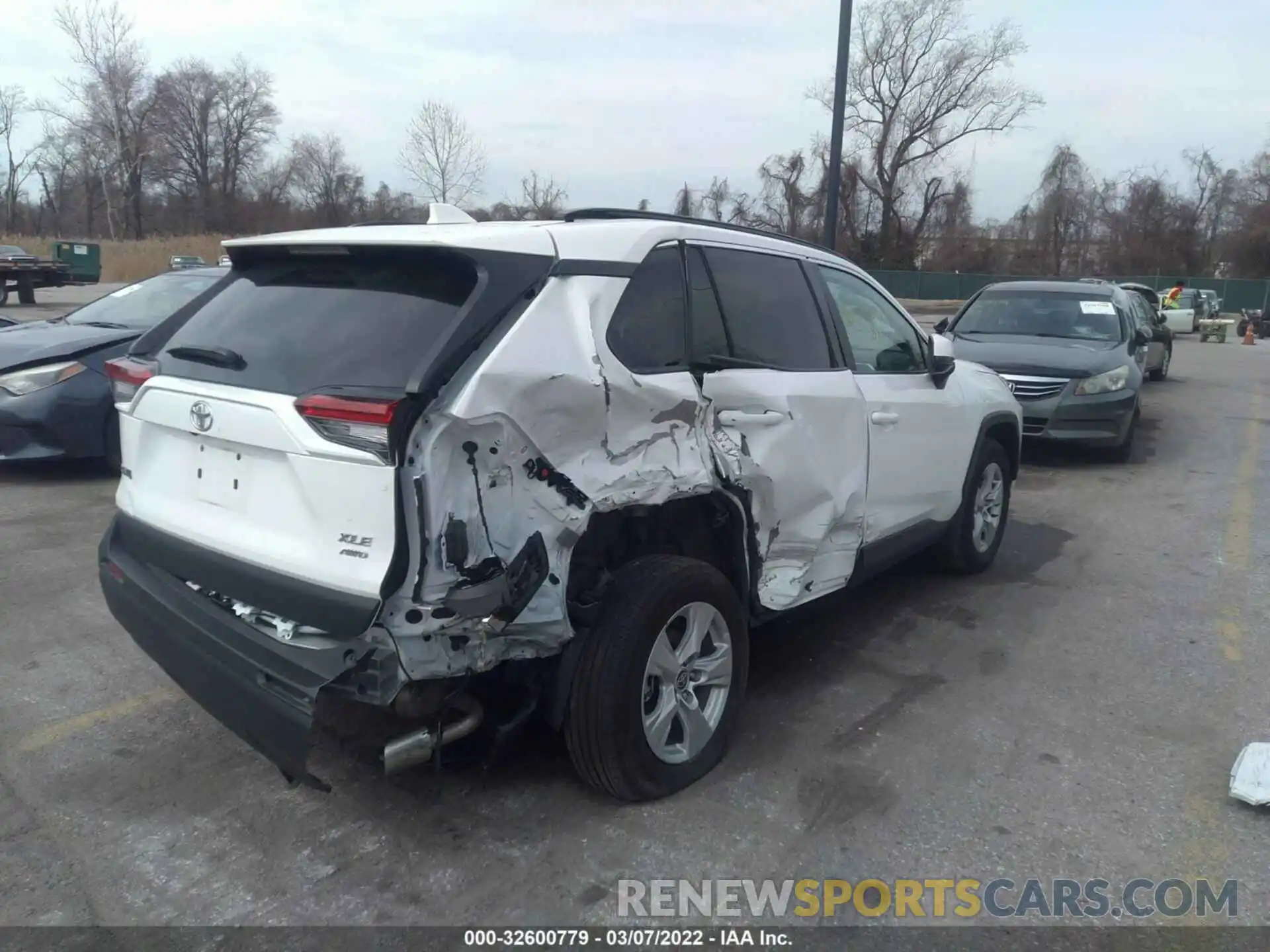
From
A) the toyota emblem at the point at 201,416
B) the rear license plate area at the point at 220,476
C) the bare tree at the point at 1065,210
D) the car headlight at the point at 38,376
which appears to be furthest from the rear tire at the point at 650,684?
the bare tree at the point at 1065,210

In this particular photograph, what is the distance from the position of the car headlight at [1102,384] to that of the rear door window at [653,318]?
6904 mm

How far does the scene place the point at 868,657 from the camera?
4668mm

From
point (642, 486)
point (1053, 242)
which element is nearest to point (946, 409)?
point (642, 486)

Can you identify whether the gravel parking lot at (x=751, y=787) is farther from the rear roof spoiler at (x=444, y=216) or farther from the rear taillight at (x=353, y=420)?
the rear roof spoiler at (x=444, y=216)

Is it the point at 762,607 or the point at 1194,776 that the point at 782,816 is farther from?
the point at 1194,776

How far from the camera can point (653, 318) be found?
3324 millimetres

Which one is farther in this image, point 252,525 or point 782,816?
point 782,816

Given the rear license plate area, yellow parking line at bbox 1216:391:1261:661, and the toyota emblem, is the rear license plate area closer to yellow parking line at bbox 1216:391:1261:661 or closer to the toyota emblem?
the toyota emblem

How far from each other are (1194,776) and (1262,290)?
5593 cm

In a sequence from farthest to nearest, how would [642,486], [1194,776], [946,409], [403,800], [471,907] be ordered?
[946,409] < [1194,776] < [403,800] < [642,486] < [471,907]

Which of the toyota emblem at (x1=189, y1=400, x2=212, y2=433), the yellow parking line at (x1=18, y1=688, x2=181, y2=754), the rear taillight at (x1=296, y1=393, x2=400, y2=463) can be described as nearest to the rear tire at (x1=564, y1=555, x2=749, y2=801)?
the rear taillight at (x1=296, y1=393, x2=400, y2=463)

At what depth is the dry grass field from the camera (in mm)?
41344

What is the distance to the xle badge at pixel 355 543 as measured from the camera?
8.61 feet

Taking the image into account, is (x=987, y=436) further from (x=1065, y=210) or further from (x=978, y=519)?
(x=1065, y=210)
